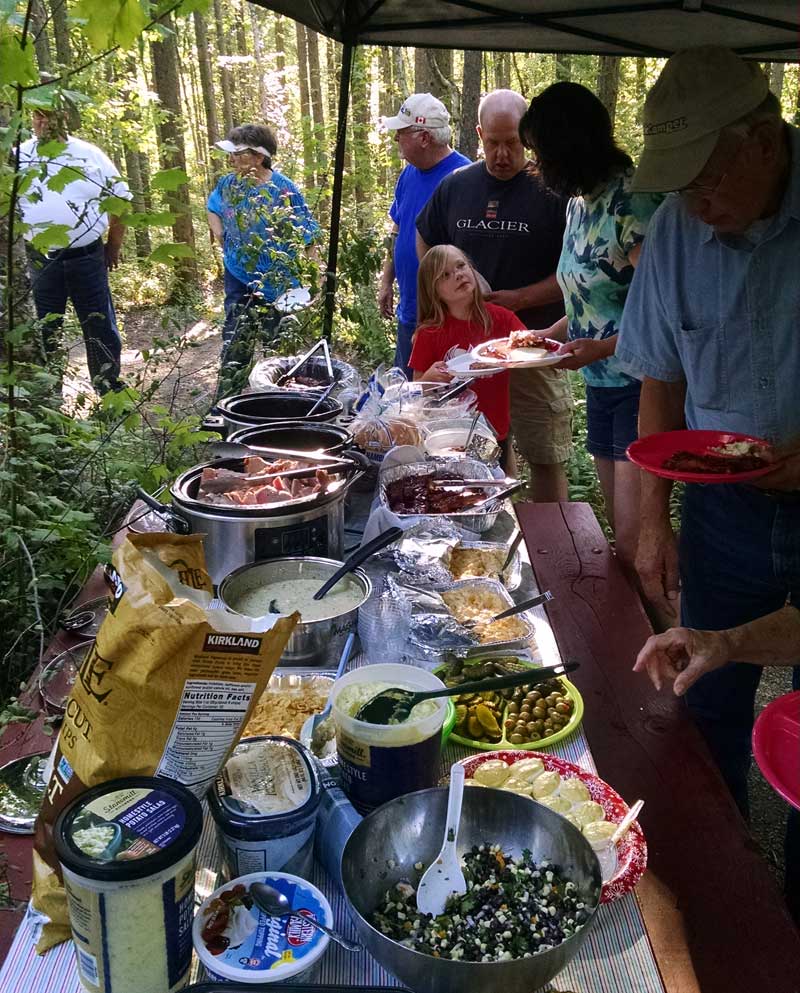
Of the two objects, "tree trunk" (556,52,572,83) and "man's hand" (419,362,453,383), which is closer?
"man's hand" (419,362,453,383)

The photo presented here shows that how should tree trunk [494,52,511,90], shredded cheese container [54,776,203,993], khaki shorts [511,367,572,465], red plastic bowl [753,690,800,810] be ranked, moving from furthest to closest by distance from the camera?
tree trunk [494,52,511,90], khaki shorts [511,367,572,465], red plastic bowl [753,690,800,810], shredded cheese container [54,776,203,993]

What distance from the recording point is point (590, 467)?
6395mm

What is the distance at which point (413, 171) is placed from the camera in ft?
17.8

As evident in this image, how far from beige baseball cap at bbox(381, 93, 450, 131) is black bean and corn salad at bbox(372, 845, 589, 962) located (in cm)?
490

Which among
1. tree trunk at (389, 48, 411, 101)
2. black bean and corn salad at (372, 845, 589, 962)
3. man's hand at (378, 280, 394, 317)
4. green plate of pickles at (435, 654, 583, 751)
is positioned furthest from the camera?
tree trunk at (389, 48, 411, 101)

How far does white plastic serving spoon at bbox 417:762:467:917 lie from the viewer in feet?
3.60

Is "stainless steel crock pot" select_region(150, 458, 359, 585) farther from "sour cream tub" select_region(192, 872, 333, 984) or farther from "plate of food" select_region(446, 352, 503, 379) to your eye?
"plate of food" select_region(446, 352, 503, 379)

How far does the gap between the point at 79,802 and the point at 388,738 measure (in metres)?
0.44

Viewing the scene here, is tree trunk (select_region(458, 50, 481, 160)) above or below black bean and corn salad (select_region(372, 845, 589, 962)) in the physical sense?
above

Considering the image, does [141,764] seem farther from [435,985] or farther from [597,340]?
[597,340]

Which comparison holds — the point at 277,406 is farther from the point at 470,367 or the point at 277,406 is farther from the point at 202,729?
the point at 202,729

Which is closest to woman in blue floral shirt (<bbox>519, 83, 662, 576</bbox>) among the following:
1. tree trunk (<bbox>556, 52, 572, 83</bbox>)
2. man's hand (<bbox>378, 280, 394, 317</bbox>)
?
man's hand (<bbox>378, 280, 394, 317</bbox>)

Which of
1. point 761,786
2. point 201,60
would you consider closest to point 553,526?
point 761,786

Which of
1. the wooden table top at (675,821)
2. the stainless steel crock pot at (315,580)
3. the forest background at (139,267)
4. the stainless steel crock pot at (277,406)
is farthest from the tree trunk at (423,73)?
the stainless steel crock pot at (315,580)
